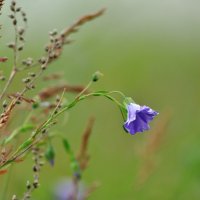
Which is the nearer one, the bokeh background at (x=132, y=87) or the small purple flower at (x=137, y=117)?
the small purple flower at (x=137, y=117)

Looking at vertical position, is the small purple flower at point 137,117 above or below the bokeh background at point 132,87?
below

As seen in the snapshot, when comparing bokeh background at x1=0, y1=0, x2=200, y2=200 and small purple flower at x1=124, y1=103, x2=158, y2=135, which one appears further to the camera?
bokeh background at x1=0, y1=0, x2=200, y2=200

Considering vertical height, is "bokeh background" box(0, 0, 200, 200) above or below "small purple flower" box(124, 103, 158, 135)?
above

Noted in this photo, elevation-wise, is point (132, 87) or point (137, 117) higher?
point (132, 87)

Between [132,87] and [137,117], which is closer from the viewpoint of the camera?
[137,117]

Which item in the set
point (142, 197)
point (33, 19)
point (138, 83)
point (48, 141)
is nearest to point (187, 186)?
point (142, 197)
